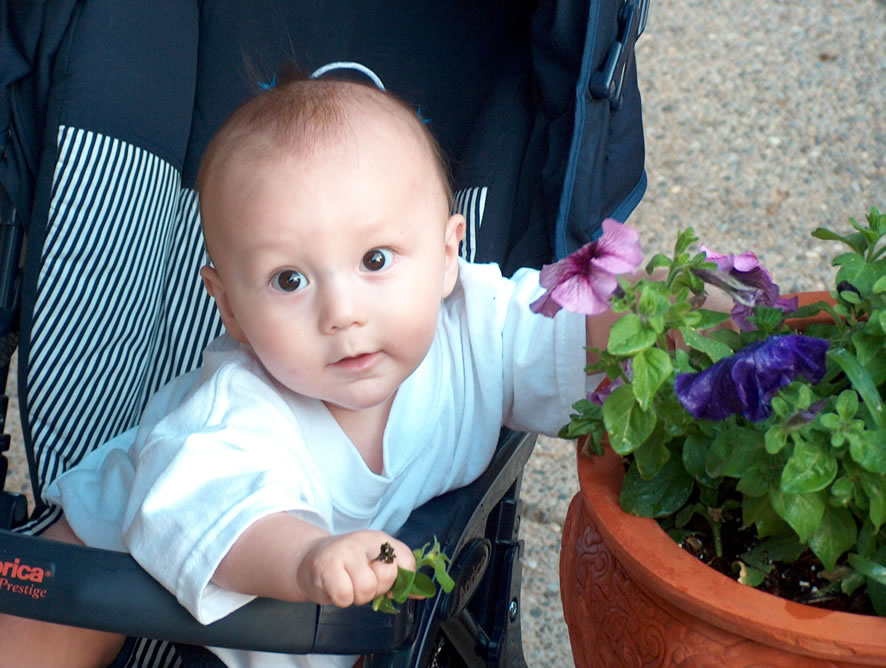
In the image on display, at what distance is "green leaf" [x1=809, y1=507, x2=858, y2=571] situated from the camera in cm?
78

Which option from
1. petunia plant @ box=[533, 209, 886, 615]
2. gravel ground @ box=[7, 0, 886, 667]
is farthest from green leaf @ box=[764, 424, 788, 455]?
gravel ground @ box=[7, 0, 886, 667]

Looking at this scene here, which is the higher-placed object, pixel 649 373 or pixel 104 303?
pixel 649 373

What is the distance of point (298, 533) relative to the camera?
35.7 inches

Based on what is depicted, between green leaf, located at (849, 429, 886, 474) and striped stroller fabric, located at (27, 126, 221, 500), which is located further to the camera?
striped stroller fabric, located at (27, 126, 221, 500)

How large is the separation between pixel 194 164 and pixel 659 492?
43.5 inches

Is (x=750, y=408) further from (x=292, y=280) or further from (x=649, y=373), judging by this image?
(x=292, y=280)

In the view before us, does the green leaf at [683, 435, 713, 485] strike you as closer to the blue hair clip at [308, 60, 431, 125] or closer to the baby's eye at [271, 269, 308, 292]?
the baby's eye at [271, 269, 308, 292]

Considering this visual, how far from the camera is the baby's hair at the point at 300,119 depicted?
42.0 inches

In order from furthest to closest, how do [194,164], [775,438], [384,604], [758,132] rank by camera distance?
[758,132], [194,164], [384,604], [775,438]

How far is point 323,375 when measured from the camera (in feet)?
3.49

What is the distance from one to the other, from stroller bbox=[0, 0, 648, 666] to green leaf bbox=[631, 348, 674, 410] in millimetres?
365

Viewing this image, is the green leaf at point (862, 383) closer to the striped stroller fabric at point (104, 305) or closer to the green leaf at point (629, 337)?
the green leaf at point (629, 337)

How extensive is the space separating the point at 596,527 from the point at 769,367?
0.81 feet

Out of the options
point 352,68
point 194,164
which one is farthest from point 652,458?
point 194,164
